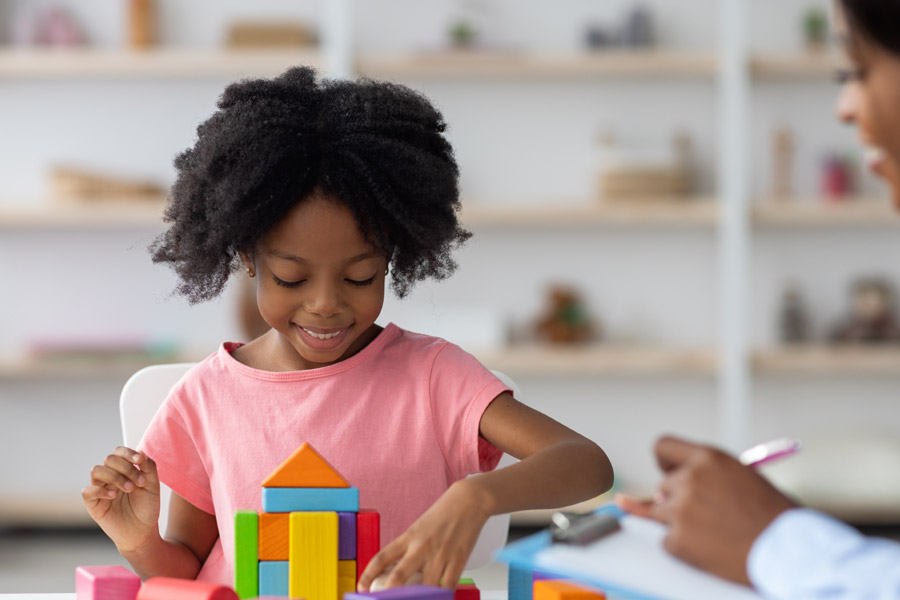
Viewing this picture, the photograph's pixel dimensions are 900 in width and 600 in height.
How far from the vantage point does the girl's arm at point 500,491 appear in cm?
82

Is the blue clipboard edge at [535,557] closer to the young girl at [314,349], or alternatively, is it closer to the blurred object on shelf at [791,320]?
the young girl at [314,349]

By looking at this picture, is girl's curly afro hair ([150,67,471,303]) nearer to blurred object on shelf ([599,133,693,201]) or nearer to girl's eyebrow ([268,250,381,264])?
girl's eyebrow ([268,250,381,264])

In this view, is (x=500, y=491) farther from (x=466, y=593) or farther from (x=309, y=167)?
(x=309, y=167)

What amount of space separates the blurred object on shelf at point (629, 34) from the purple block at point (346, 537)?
3022 millimetres

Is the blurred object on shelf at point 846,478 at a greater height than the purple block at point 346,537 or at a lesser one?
lesser

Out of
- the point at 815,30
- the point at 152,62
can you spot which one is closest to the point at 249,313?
the point at 152,62

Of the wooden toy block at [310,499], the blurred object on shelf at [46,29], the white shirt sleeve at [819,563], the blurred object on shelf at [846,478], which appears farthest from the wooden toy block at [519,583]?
the blurred object on shelf at [46,29]

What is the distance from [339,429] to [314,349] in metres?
0.09

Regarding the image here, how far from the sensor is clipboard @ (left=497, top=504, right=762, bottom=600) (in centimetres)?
66

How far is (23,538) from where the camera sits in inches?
140

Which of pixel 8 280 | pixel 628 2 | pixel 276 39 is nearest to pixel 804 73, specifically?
pixel 628 2

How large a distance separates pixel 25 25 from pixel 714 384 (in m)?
2.63

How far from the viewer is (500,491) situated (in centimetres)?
91

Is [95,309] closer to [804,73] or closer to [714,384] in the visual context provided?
[714,384]
